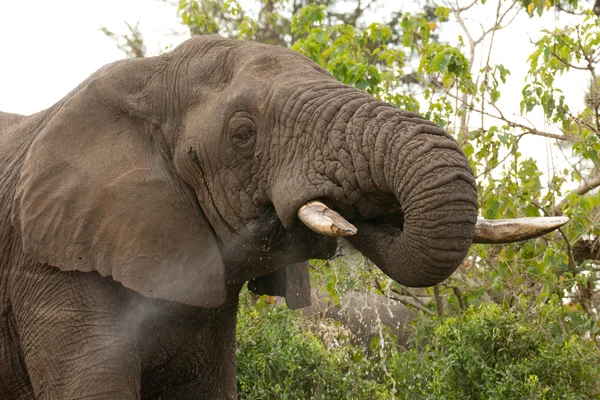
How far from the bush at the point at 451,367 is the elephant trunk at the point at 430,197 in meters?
2.09

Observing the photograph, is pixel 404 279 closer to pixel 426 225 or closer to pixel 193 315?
pixel 426 225

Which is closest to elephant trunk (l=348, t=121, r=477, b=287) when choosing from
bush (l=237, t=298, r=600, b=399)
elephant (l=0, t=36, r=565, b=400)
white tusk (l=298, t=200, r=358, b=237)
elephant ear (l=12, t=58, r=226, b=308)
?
elephant (l=0, t=36, r=565, b=400)

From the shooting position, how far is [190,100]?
3.65m

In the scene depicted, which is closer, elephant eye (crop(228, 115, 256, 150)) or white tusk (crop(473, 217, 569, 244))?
white tusk (crop(473, 217, 569, 244))

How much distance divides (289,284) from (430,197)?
4.35 feet

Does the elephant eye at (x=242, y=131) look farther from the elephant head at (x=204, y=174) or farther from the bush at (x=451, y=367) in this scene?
the bush at (x=451, y=367)

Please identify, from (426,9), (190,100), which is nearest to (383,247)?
(190,100)

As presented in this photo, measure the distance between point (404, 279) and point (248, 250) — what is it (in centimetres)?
69

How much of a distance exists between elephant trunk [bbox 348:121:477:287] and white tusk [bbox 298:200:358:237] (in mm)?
177

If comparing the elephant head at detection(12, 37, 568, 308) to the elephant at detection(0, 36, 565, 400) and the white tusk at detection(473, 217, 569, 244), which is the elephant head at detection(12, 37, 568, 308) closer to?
the elephant at detection(0, 36, 565, 400)

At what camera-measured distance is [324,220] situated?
3.05 metres

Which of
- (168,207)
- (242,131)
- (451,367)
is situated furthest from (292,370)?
(242,131)

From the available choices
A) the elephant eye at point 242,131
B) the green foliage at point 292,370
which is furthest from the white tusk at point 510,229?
the green foliage at point 292,370

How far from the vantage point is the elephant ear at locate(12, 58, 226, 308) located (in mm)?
3580
